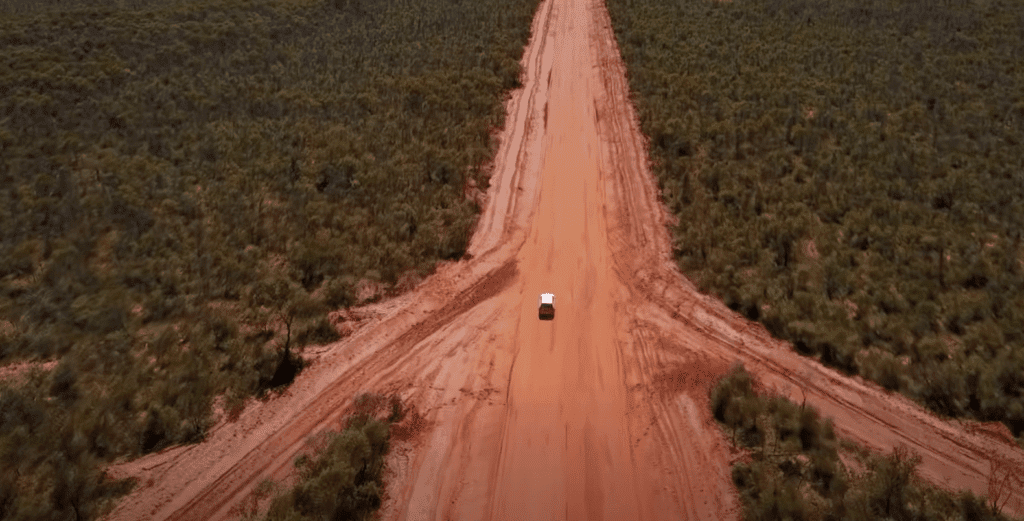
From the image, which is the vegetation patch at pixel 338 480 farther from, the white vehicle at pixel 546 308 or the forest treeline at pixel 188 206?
the white vehicle at pixel 546 308

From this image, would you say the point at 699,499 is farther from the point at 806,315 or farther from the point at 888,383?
the point at 806,315

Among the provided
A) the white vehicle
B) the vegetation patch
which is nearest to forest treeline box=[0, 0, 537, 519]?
the vegetation patch

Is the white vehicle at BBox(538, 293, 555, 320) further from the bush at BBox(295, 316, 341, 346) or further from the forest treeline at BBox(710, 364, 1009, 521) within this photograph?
the bush at BBox(295, 316, 341, 346)

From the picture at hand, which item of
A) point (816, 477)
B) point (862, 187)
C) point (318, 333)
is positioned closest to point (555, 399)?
point (816, 477)

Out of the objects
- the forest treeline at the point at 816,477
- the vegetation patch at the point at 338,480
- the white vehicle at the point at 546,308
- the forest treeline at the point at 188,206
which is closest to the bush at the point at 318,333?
the forest treeline at the point at 188,206

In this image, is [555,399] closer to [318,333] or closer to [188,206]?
[318,333]

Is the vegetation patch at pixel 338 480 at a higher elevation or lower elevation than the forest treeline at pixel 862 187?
lower
